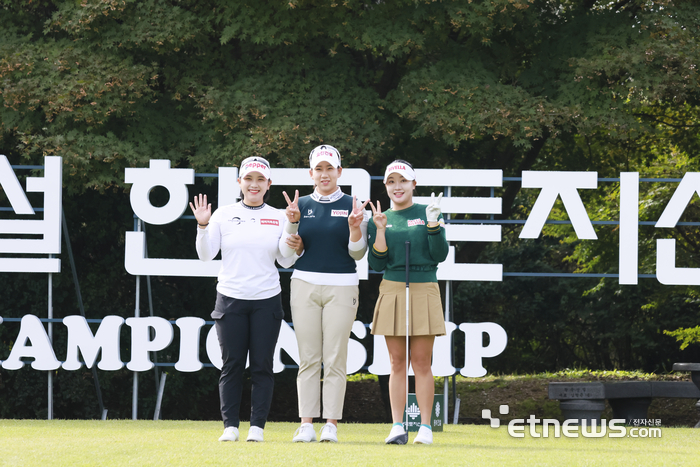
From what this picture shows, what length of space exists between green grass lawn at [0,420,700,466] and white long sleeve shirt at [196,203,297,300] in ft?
2.77

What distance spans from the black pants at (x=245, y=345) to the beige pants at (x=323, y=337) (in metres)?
0.17

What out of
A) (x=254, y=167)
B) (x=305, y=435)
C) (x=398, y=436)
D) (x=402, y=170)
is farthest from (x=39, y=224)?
(x=398, y=436)

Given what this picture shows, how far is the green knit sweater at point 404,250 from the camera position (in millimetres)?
4520

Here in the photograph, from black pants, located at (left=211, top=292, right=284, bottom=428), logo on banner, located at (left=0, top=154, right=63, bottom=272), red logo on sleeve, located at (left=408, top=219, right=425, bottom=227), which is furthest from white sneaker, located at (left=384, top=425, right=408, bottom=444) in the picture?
logo on banner, located at (left=0, top=154, right=63, bottom=272)

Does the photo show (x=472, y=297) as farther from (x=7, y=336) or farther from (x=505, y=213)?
(x=7, y=336)

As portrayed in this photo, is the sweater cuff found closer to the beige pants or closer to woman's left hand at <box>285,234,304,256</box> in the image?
the beige pants

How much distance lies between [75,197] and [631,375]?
30.1 ft

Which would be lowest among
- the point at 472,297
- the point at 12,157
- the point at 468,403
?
the point at 468,403

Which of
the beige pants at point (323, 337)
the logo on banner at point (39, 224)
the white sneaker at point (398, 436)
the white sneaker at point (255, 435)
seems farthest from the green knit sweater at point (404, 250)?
the logo on banner at point (39, 224)

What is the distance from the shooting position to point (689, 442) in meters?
5.32

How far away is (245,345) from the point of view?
454 cm

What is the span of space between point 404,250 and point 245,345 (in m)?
1.03

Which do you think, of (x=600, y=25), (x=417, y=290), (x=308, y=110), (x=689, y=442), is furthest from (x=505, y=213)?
(x=417, y=290)

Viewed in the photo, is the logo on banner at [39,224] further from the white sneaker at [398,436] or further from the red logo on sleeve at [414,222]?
the white sneaker at [398,436]
